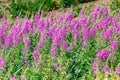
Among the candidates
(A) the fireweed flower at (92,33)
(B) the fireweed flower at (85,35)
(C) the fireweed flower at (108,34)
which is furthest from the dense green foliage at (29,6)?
(C) the fireweed flower at (108,34)

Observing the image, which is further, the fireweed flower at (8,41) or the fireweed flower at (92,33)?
the fireweed flower at (92,33)

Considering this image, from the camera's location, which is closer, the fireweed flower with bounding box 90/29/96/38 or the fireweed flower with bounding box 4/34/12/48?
the fireweed flower with bounding box 4/34/12/48

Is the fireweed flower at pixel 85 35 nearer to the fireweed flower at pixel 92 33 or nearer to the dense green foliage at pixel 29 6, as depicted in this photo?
the fireweed flower at pixel 92 33

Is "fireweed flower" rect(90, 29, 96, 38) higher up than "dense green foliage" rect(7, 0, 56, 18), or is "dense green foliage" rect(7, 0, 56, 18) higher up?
"fireweed flower" rect(90, 29, 96, 38)

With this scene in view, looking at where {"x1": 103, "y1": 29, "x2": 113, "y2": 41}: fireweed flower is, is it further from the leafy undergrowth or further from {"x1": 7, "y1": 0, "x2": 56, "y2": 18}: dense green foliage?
{"x1": 7, "y1": 0, "x2": 56, "y2": 18}: dense green foliage

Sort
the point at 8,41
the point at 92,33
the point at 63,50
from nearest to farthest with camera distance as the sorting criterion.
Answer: the point at 63,50, the point at 8,41, the point at 92,33

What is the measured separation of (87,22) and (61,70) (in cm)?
120

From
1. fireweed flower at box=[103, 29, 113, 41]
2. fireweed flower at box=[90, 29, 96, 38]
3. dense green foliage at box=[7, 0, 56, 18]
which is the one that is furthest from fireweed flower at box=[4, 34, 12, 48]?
dense green foliage at box=[7, 0, 56, 18]

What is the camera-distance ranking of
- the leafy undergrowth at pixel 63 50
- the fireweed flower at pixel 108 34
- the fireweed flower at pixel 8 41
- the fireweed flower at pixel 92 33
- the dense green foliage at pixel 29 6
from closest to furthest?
the leafy undergrowth at pixel 63 50 → the fireweed flower at pixel 108 34 → the fireweed flower at pixel 8 41 → the fireweed flower at pixel 92 33 → the dense green foliage at pixel 29 6

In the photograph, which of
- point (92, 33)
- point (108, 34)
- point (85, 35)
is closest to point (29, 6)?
point (92, 33)

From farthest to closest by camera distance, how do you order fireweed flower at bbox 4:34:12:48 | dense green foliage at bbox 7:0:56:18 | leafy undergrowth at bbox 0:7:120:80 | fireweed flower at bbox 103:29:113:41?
dense green foliage at bbox 7:0:56:18, fireweed flower at bbox 4:34:12:48, fireweed flower at bbox 103:29:113:41, leafy undergrowth at bbox 0:7:120:80

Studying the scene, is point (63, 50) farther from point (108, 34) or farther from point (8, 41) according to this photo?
point (8, 41)

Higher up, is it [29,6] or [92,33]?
[92,33]

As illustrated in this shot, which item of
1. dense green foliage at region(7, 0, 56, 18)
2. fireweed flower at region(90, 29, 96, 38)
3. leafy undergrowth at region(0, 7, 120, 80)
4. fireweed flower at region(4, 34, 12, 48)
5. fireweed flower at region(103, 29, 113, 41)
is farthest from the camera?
dense green foliage at region(7, 0, 56, 18)
